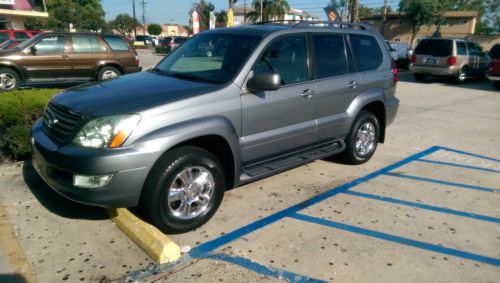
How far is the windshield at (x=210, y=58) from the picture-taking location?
13.5 feet

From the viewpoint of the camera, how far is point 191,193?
368 centimetres

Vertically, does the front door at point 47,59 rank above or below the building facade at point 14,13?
below

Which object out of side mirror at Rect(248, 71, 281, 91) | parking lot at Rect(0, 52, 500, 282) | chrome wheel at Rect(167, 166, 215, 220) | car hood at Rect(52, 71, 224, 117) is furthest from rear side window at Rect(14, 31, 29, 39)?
chrome wheel at Rect(167, 166, 215, 220)

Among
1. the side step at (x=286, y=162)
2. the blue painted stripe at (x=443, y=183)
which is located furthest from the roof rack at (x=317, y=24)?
the blue painted stripe at (x=443, y=183)

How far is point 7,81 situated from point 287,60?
9315 mm

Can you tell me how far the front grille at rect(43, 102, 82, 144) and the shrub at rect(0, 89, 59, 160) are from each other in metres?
1.68

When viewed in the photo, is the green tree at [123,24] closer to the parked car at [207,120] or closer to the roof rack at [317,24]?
the roof rack at [317,24]

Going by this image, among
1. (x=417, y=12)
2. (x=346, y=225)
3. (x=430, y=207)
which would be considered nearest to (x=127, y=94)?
(x=346, y=225)

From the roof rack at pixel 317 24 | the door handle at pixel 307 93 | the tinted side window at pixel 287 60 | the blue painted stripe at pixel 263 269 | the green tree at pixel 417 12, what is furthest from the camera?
the green tree at pixel 417 12

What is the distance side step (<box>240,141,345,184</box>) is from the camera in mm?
4118

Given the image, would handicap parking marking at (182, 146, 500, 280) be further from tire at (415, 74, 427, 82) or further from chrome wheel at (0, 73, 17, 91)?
tire at (415, 74, 427, 82)

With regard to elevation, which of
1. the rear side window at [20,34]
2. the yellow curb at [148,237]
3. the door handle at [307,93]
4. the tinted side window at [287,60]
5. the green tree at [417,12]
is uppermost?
the green tree at [417,12]

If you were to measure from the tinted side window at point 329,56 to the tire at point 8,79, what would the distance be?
922cm

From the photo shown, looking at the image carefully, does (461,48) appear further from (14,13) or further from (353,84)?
(14,13)
